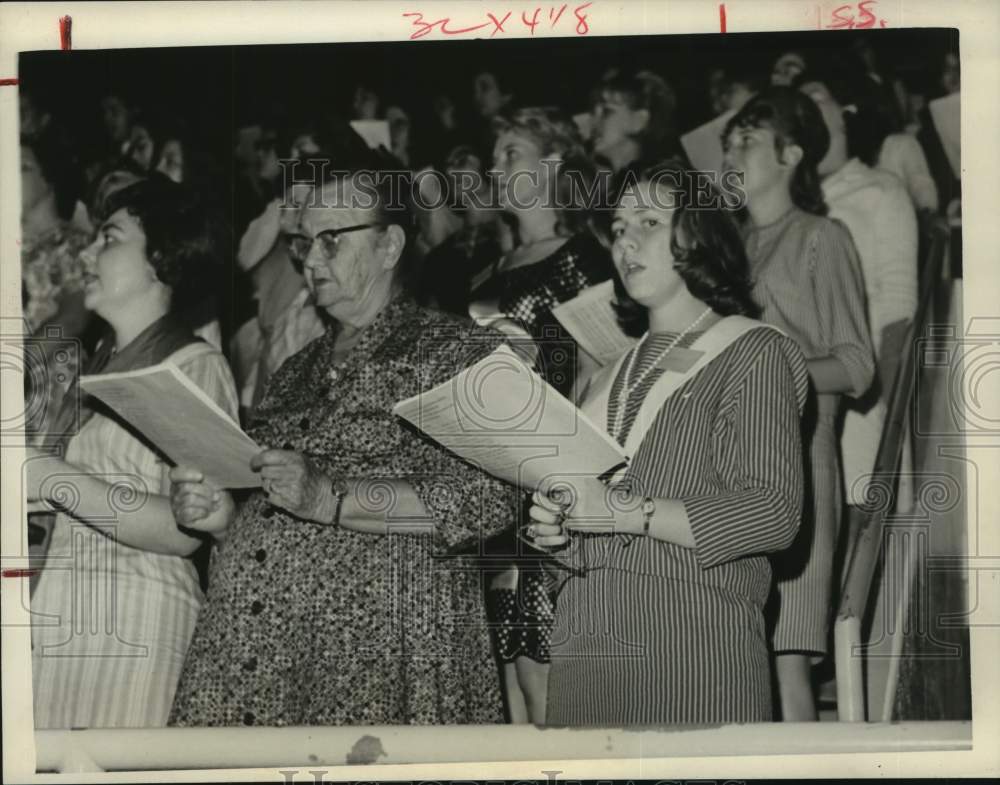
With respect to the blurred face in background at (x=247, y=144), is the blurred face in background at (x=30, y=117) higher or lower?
higher

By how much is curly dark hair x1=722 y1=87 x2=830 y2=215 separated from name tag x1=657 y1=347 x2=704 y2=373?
490mm

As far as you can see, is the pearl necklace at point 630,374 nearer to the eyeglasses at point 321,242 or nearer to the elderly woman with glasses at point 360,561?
the elderly woman with glasses at point 360,561

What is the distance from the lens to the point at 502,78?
10.8ft

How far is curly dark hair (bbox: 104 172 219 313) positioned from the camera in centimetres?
332

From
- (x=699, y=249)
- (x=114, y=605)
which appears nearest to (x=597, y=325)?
(x=699, y=249)

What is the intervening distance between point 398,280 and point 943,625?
156 centimetres

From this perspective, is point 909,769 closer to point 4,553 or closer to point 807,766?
point 807,766

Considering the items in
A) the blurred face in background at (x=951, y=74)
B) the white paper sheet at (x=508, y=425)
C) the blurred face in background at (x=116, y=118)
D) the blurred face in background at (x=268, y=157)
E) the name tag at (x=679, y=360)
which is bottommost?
the white paper sheet at (x=508, y=425)

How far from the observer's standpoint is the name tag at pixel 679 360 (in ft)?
10.3

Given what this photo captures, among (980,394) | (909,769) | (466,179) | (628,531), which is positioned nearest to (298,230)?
(466,179)

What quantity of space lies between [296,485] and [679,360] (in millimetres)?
943

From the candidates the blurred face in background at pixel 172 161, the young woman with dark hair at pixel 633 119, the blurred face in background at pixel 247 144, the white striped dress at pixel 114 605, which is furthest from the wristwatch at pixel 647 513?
the blurred face in background at pixel 172 161

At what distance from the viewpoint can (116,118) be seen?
3359mm
